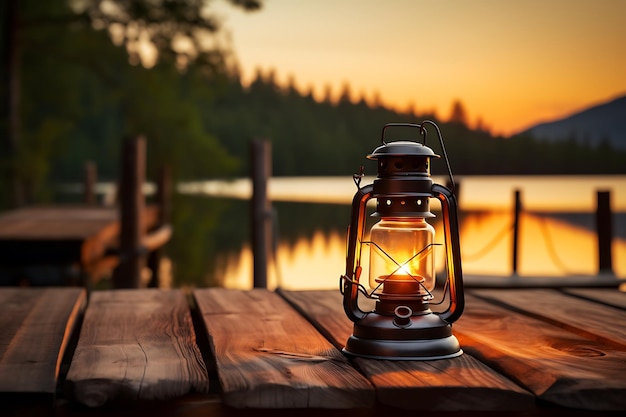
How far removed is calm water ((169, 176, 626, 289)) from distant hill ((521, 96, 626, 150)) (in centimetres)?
398

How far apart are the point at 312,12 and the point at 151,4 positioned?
670 inches

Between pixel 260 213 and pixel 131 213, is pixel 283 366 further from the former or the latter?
pixel 131 213

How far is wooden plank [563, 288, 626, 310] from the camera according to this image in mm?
2607

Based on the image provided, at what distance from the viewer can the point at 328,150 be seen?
153 ft

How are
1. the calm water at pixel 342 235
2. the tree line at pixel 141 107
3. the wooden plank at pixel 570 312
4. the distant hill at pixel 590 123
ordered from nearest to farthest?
the wooden plank at pixel 570 312, the distant hill at pixel 590 123, the tree line at pixel 141 107, the calm water at pixel 342 235

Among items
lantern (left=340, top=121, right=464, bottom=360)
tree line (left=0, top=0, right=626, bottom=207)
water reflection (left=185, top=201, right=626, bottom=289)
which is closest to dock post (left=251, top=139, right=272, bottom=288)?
tree line (left=0, top=0, right=626, bottom=207)

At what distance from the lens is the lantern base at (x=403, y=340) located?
1.80m

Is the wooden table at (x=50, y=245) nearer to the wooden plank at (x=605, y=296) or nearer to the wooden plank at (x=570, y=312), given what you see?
the wooden plank at (x=570, y=312)

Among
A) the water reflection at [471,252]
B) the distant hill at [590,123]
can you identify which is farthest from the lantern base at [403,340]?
the water reflection at [471,252]

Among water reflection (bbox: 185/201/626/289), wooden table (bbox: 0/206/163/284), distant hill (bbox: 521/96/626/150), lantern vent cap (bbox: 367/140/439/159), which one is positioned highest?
distant hill (bbox: 521/96/626/150)

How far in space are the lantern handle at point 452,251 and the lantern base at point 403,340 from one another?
0.16 ft

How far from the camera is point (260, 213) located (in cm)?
722

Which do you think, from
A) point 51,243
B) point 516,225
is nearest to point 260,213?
point 51,243

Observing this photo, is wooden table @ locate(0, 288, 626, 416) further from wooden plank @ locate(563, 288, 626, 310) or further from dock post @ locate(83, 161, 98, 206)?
A: dock post @ locate(83, 161, 98, 206)
